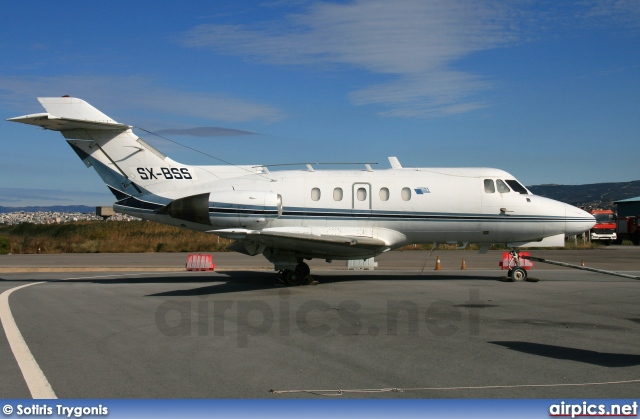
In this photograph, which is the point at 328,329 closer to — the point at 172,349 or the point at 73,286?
the point at 172,349

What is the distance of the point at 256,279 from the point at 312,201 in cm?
338

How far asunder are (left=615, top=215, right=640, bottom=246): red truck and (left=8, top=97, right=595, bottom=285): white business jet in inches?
1476

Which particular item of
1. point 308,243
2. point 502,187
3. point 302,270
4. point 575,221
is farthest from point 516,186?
point 302,270

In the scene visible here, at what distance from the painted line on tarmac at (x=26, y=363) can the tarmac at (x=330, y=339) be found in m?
0.06

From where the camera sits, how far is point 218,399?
6930 millimetres

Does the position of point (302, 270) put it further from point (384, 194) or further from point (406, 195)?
point (406, 195)

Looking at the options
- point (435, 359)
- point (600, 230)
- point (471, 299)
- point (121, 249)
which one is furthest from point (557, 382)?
point (600, 230)

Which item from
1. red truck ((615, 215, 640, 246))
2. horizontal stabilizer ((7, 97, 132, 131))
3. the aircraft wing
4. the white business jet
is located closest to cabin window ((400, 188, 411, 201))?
the white business jet

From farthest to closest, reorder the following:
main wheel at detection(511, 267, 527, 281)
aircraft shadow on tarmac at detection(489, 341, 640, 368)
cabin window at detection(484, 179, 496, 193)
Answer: main wheel at detection(511, 267, 527, 281)
cabin window at detection(484, 179, 496, 193)
aircraft shadow on tarmac at detection(489, 341, 640, 368)

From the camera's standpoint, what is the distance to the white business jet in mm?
18237

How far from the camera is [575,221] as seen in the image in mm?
18891

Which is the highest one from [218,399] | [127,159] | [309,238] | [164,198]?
[127,159]

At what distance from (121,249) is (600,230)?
3791cm

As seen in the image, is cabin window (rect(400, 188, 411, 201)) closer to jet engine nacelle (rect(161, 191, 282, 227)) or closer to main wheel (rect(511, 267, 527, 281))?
jet engine nacelle (rect(161, 191, 282, 227))
